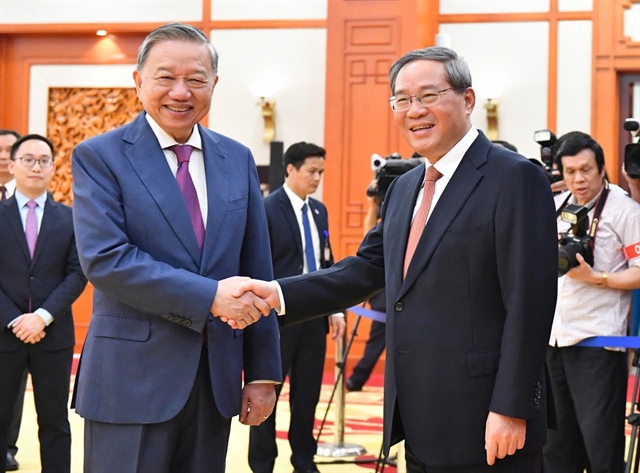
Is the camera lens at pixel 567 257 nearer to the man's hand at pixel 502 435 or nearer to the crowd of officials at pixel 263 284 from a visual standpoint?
the crowd of officials at pixel 263 284

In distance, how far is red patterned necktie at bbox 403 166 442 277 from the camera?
2297mm

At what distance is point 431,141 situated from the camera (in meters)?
2.29

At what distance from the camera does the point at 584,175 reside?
3.76 meters

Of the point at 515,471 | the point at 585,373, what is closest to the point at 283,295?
the point at 515,471

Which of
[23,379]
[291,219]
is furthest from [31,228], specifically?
[291,219]

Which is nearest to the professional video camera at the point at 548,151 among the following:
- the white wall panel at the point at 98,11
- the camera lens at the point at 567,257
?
the camera lens at the point at 567,257

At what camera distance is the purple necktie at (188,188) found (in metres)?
2.29

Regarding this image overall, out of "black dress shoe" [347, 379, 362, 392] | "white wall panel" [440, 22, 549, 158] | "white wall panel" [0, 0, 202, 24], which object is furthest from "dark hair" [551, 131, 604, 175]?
"white wall panel" [0, 0, 202, 24]

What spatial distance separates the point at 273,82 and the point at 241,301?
6.53 m

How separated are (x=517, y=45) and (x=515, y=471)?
654 centimetres

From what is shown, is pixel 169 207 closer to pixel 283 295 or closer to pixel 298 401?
pixel 283 295

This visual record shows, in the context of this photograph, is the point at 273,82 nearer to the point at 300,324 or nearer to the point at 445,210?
the point at 300,324

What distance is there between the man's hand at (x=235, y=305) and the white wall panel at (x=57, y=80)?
7.13 m

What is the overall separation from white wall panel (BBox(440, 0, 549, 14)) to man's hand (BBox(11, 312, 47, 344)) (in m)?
5.51
